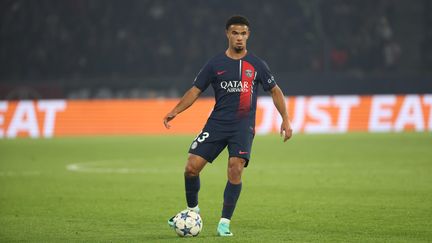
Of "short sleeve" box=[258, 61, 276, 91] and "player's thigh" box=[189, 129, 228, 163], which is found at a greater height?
"short sleeve" box=[258, 61, 276, 91]

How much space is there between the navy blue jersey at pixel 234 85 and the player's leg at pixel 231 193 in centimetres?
37

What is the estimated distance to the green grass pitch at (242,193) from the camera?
9492 mm

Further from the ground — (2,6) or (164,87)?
(2,6)

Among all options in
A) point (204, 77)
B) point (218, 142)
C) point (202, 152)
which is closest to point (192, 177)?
point (202, 152)

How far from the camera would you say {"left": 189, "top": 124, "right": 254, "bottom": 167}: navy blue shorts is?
921 centimetres

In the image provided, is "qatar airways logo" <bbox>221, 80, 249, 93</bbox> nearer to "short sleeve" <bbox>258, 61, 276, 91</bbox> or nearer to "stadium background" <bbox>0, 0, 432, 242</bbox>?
"short sleeve" <bbox>258, 61, 276, 91</bbox>

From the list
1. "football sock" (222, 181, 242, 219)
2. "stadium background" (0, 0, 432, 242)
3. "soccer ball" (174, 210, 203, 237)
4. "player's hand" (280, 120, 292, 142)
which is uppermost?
"player's hand" (280, 120, 292, 142)

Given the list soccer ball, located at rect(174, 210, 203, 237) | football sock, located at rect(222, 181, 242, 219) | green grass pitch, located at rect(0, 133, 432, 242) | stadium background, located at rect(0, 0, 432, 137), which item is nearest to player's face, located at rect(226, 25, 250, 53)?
football sock, located at rect(222, 181, 242, 219)

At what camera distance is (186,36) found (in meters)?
37.1

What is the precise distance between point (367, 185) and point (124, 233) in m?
6.12

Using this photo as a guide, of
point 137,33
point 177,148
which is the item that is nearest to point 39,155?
point 177,148

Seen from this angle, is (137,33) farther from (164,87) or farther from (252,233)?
(252,233)

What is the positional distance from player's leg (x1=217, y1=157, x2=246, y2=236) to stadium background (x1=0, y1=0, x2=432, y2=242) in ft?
0.65

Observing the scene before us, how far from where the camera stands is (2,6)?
37.7 m
